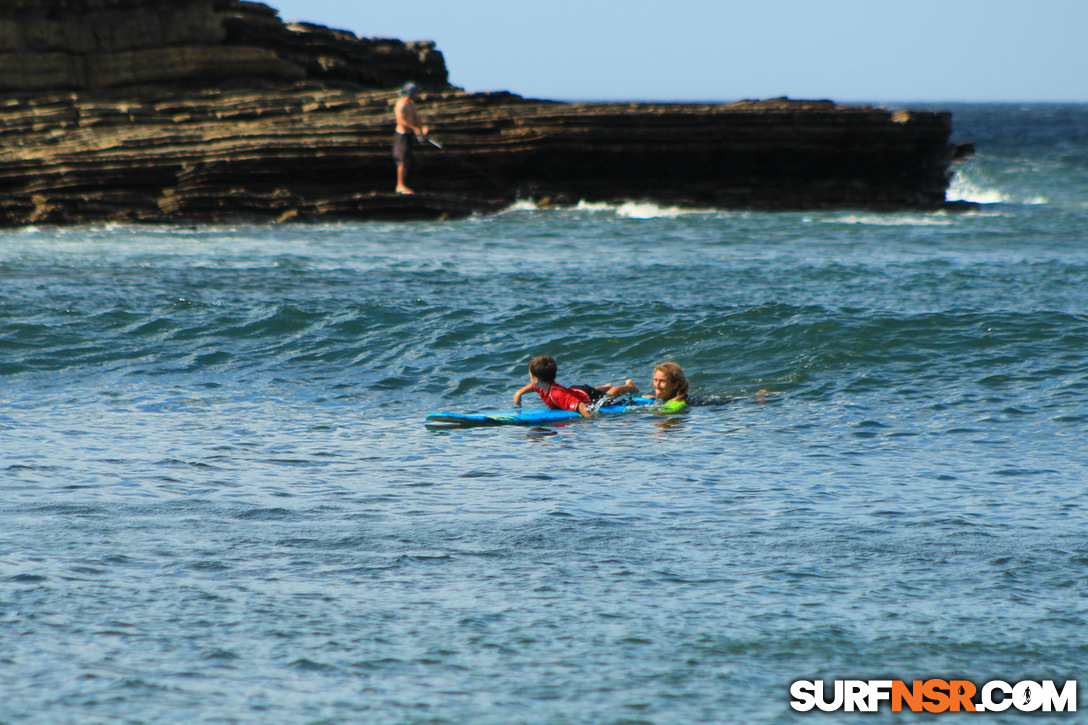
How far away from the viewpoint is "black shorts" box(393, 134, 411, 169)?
74.0 ft

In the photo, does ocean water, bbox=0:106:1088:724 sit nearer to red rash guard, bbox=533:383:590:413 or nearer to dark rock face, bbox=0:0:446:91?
red rash guard, bbox=533:383:590:413

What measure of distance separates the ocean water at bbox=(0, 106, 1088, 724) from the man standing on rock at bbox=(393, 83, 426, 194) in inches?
254

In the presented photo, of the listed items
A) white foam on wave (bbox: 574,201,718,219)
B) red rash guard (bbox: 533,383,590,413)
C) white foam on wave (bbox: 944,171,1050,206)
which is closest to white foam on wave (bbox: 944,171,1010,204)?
white foam on wave (bbox: 944,171,1050,206)

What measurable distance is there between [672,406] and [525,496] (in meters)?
3.06

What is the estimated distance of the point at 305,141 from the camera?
75.4 ft

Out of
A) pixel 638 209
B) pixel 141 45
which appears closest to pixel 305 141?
pixel 141 45

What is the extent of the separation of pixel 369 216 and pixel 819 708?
796 inches

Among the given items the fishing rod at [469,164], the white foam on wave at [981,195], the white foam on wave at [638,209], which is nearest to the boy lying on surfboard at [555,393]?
the fishing rod at [469,164]

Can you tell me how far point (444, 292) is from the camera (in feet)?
50.2

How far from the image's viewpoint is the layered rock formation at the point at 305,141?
22859 mm

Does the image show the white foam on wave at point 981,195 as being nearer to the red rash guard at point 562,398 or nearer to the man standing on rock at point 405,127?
the man standing on rock at point 405,127

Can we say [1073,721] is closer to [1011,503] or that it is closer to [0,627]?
[1011,503]

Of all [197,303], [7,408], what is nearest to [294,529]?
[7,408]

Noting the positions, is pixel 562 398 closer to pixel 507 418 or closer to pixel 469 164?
pixel 507 418
